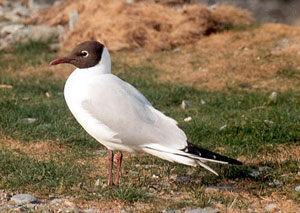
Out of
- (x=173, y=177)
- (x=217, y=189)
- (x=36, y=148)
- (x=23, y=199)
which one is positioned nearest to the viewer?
(x=23, y=199)

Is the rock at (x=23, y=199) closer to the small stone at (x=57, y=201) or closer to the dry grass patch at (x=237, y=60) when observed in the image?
the small stone at (x=57, y=201)

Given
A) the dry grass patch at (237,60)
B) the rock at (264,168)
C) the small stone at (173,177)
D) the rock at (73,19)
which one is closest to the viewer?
the small stone at (173,177)

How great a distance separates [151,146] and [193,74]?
16.4 ft

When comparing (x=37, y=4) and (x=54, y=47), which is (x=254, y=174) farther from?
(x=37, y=4)

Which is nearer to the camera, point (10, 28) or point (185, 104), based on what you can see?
point (185, 104)

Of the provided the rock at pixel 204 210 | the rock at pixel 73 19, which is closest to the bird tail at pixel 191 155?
the rock at pixel 204 210

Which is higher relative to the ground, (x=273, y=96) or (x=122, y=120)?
(x=122, y=120)

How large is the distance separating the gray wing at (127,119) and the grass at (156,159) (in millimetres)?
371

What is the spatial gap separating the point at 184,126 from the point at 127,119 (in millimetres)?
2232

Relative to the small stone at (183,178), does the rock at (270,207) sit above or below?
above

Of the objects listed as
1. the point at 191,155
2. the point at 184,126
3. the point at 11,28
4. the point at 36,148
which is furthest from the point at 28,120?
the point at 11,28

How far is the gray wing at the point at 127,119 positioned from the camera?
4840 millimetres

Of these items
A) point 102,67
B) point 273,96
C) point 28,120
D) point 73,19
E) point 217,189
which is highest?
point 102,67

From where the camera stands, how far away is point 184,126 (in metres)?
7.02
